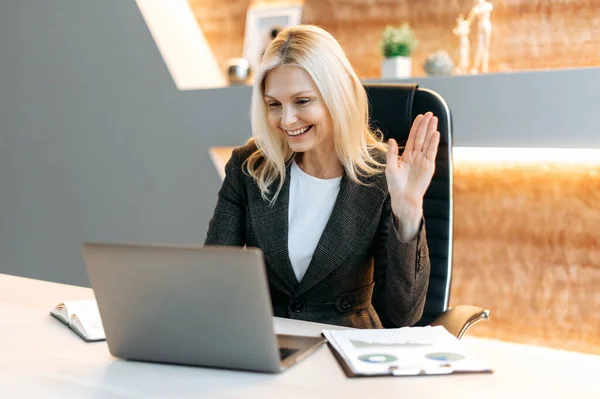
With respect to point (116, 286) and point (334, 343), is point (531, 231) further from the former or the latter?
point (116, 286)

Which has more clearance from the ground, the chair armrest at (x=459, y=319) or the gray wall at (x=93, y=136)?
the gray wall at (x=93, y=136)

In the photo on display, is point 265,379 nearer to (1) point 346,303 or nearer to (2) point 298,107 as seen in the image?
(1) point 346,303

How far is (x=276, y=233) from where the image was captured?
1848 mm

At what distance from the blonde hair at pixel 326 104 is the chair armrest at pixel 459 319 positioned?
392 mm

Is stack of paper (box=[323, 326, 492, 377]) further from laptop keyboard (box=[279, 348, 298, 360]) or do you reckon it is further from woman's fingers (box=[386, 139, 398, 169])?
woman's fingers (box=[386, 139, 398, 169])

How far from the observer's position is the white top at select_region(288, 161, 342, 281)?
1.85m

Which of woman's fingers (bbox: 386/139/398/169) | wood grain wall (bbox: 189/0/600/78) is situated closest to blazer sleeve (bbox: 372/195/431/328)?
woman's fingers (bbox: 386/139/398/169)

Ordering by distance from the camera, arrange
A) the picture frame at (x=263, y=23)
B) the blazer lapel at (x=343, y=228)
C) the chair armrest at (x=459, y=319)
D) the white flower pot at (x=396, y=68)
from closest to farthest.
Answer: the chair armrest at (x=459, y=319) < the blazer lapel at (x=343, y=228) < the white flower pot at (x=396, y=68) < the picture frame at (x=263, y=23)

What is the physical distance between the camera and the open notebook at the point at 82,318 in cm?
138

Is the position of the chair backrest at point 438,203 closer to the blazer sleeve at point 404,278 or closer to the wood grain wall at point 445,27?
the blazer sleeve at point 404,278

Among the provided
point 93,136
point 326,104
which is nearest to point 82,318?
point 326,104

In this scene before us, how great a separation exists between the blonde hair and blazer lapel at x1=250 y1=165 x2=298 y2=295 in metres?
0.02

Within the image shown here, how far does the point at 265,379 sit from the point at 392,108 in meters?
1.04

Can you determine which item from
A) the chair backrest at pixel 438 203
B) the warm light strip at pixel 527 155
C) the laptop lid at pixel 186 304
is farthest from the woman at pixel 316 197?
the warm light strip at pixel 527 155
